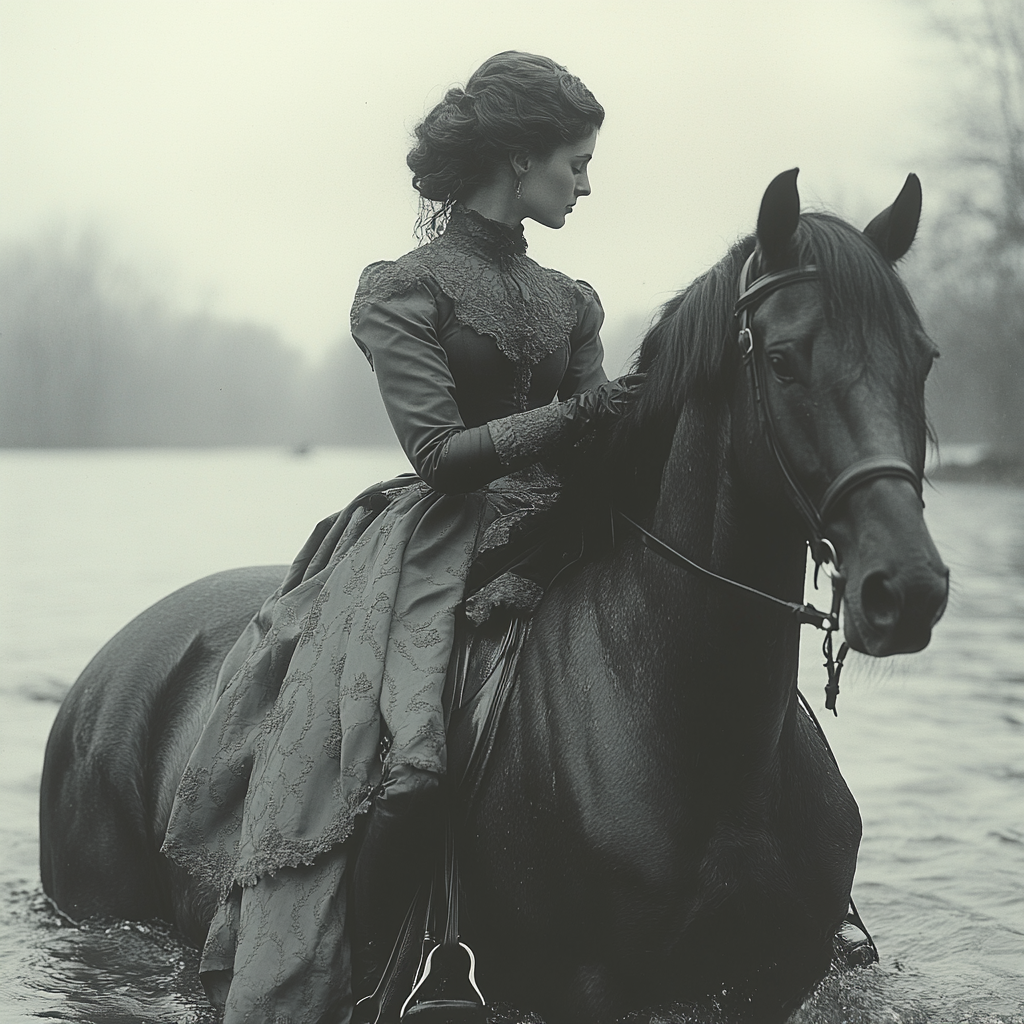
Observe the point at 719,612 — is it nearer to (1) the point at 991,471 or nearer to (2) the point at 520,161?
(2) the point at 520,161

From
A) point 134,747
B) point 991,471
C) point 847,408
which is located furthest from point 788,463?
point 991,471

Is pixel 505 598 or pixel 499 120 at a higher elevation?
pixel 499 120

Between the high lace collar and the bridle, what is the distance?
0.85 metres

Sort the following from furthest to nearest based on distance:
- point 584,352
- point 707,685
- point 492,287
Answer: point 584,352 → point 492,287 → point 707,685

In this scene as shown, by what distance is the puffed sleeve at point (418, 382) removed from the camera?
2416mm

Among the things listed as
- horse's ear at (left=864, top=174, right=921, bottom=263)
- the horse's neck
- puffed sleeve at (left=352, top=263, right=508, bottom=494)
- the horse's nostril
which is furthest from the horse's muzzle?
puffed sleeve at (left=352, top=263, right=508, bottom=494)

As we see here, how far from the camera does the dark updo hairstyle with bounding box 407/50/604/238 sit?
2.69 meters

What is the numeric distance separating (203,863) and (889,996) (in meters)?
2.16

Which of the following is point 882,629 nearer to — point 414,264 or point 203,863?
point 414,264

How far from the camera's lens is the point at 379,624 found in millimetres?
2531

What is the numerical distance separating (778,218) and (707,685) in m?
0.84

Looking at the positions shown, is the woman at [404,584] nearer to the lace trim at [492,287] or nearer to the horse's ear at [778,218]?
the lace trim at [492,287]

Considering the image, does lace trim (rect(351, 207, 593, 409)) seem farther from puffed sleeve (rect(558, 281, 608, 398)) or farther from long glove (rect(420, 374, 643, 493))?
long glove (rect(420, 374, 643, 493))

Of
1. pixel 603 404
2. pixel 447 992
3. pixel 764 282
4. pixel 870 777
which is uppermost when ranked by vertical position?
pixel 764 282
